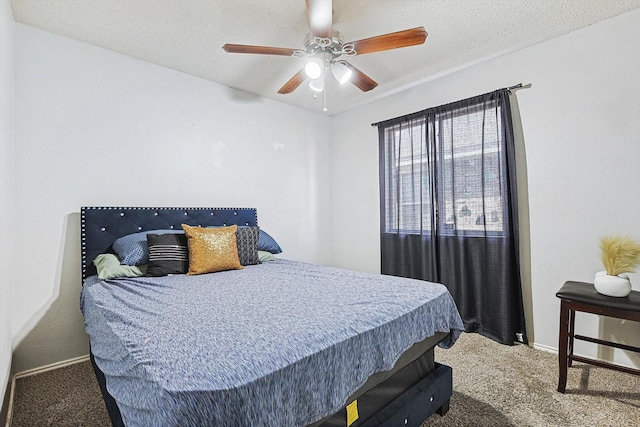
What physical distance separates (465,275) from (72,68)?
12.6 ft

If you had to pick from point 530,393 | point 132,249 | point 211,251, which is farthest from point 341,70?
point 530,393

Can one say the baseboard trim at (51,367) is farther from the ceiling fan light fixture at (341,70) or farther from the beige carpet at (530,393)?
the ceiling fan light fixture at (341,70)

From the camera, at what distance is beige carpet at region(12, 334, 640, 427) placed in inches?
67.9

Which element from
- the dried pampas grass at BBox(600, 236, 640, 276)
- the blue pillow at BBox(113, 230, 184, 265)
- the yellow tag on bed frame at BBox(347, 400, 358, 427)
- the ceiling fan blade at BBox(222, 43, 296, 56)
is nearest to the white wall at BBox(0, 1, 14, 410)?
the blue pillow at BBox(113, 230, 184, 265)

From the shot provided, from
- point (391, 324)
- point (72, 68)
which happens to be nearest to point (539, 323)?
point (391, 324)

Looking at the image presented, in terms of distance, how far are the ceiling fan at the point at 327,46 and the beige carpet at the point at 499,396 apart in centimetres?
219

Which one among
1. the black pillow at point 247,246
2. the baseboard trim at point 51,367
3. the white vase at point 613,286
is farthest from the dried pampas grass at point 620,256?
the baseboard trim at point 51,367

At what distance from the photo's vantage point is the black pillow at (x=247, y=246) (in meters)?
2.79

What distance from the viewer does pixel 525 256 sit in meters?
2.74

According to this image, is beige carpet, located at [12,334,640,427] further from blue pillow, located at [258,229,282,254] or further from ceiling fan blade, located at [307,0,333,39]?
ceiling fan blade, located at [307,0,333,39]

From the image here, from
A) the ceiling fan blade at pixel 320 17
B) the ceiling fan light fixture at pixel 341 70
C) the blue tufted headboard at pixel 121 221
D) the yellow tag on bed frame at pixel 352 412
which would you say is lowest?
the yellow tag on bed frame at pixel 352 412

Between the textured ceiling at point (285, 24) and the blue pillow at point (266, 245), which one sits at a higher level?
the textured ceiling at point (285, 24)

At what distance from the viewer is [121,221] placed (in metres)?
2.68

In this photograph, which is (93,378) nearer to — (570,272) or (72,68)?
(72,68)
